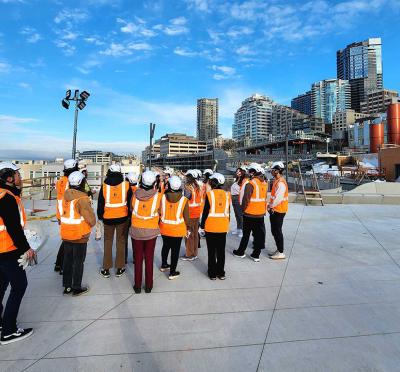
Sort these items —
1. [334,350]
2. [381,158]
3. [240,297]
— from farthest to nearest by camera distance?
1. [381,158]
2. [240,297]
3. [334,350]

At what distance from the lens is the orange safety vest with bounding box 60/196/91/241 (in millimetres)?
3727

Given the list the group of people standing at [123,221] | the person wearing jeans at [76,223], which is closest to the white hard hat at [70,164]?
the group of people standing at [123,221]

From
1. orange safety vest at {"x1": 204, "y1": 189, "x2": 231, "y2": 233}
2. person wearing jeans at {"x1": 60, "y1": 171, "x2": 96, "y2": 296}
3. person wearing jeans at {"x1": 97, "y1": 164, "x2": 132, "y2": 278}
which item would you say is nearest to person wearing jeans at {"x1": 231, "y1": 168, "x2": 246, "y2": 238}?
orange safety vest at {"x1": 204, "y1": 189, "x2": 231, "y2": 233}

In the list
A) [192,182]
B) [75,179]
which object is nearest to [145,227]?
[75,179]

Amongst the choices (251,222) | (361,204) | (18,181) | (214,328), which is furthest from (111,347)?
(361,204)

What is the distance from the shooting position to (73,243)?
12.5ft

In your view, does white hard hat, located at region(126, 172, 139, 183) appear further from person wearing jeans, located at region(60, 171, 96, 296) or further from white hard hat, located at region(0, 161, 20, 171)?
white hard hat, located at region(0, 161, 20, 171)

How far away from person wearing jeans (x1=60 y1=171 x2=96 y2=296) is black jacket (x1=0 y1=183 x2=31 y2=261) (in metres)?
0.89

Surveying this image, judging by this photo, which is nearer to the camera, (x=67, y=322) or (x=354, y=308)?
(x=67, y=322)

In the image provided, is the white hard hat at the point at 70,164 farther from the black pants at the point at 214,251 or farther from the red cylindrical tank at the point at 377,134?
the red cylindrical tank at the point at 377,134

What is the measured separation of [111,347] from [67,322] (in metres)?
0.78

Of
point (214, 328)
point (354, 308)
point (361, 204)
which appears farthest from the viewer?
point (361, 204)

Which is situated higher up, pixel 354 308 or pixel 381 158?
pixel 381 158

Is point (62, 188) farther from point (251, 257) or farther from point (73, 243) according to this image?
point (251, 257)
